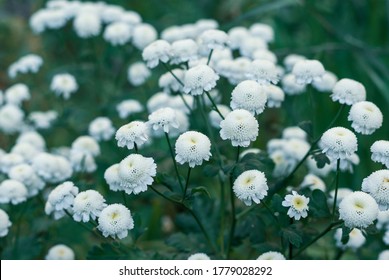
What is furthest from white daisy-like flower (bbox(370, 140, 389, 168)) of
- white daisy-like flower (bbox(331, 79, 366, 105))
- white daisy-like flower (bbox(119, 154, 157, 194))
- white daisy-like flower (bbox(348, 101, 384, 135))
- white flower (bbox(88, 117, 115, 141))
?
white flower (bbox(88, 117, 115, 141))

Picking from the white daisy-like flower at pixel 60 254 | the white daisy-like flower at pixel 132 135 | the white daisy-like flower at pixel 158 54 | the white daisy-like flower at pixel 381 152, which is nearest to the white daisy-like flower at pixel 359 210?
the white daisy-like flower at pixel 381 152

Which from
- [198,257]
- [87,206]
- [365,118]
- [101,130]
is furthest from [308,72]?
[101,130]

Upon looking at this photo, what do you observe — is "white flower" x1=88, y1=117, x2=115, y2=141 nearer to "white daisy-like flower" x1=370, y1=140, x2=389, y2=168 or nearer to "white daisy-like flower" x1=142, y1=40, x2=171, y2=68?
"white daisy-like flower" x1=142, y1=40, x2=171, y2=68

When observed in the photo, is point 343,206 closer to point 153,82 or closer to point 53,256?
→ point 53,256

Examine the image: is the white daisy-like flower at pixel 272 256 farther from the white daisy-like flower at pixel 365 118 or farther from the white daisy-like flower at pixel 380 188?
the white daisy-like flower at pixel 365 118
